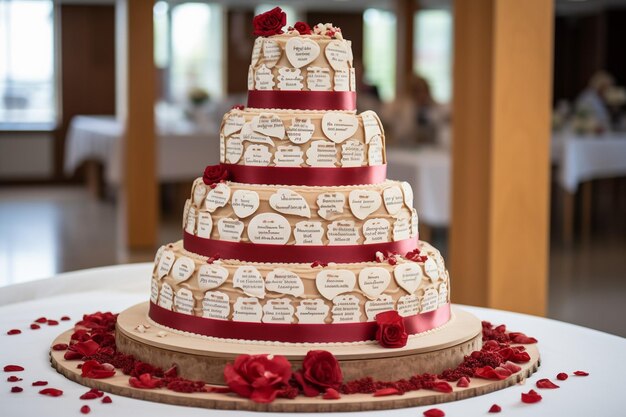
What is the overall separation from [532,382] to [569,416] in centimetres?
33

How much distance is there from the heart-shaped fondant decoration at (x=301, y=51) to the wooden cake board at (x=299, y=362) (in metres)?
0.87

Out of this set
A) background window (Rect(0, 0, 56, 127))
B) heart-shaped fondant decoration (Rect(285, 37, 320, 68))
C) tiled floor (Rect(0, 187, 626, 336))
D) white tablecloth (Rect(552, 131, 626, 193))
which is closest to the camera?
heart-shaped fondant decoration (Rect(285, 37, 320, 68))

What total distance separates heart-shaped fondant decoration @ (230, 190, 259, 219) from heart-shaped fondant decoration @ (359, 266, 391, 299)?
370 millimetres

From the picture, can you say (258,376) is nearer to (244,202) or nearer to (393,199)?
(244,202)

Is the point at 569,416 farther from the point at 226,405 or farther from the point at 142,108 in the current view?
the point at 142,108

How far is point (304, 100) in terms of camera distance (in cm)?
312

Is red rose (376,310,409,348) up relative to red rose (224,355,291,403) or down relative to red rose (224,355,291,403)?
up

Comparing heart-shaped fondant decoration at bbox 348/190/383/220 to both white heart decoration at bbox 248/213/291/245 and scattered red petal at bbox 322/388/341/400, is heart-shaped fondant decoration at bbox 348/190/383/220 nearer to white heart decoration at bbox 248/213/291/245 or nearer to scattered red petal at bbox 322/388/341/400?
white heart decoration at bbox 248/213/291/245

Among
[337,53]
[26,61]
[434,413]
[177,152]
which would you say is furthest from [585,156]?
[26,61]

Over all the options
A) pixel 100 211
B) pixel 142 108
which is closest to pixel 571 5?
pixel 100 211

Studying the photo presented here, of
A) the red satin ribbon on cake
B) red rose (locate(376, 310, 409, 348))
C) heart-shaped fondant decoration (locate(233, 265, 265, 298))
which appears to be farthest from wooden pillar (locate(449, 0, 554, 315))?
heart-shaped fondant decoration (locate(233, 265, 265, 298))

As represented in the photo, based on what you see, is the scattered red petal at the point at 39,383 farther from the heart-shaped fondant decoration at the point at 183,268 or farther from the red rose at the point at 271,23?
the red rose at the point at 271,23

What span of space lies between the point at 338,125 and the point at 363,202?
25 centimetres

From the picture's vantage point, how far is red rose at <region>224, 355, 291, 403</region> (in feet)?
8.41
